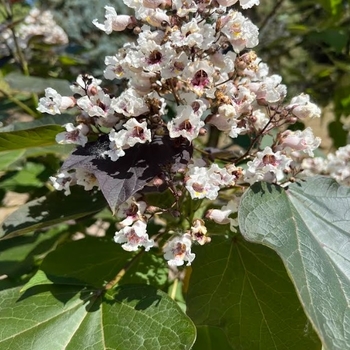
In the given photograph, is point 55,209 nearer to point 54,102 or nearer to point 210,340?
point 54,102

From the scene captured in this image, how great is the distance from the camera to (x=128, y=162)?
2.47 ft

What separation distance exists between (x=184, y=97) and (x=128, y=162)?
12 cm

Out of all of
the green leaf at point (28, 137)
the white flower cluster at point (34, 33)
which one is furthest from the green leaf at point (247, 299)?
the white flower cluster at point (34, 33)

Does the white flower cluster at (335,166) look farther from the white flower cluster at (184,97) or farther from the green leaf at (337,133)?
the white flower cluster at (184,97)

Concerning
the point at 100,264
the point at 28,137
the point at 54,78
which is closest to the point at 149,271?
the point at 100,264

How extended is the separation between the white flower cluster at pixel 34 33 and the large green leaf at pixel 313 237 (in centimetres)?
145

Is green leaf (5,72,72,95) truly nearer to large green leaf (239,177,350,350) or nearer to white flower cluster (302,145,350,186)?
white flower cluster (302,145,350,186)

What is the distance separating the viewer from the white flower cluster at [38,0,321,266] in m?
0.73

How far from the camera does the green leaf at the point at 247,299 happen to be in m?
0.83

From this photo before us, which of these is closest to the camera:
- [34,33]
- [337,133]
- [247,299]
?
[247,299]

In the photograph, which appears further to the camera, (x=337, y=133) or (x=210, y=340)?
(x=337, y=133)

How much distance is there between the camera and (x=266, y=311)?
2.79 ft

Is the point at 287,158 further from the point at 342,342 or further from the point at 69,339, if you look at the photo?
the point at 69,339

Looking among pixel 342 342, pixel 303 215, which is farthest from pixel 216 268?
pixel 342 342
